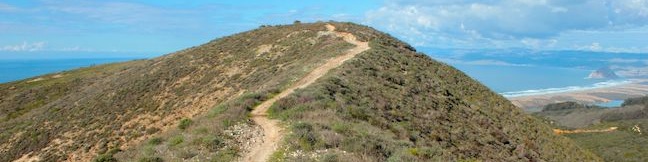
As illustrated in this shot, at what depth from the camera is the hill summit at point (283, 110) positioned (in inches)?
776

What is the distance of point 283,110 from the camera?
2528 centimetres

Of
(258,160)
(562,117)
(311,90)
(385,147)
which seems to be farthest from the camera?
(562,117)

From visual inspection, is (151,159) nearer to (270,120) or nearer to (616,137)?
(270,120)

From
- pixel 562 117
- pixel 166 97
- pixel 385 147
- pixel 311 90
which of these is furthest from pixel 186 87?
pixel 562 117

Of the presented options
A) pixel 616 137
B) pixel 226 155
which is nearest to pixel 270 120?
pixel 226 155

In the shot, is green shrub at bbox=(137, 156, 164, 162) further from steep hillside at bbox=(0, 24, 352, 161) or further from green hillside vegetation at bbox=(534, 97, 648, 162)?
green hillside vegetation at bbox=(534, 97, 648, 162)

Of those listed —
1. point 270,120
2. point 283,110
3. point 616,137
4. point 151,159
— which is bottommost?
point 616,137

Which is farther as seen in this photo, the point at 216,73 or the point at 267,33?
the point at 267,33

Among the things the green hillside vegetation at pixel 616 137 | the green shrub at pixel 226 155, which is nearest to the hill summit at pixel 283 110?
the green shrub at pixel 226 155

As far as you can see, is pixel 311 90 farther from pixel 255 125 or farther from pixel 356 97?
pixel 255 125

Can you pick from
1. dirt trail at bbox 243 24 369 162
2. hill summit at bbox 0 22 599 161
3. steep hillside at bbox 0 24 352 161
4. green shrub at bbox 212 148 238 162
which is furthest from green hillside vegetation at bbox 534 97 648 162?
green shrub at bbox 212 148 238 162

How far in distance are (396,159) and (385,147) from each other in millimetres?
1841

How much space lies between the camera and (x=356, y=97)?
96.9ft

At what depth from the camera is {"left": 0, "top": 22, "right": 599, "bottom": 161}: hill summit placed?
64.7ft
